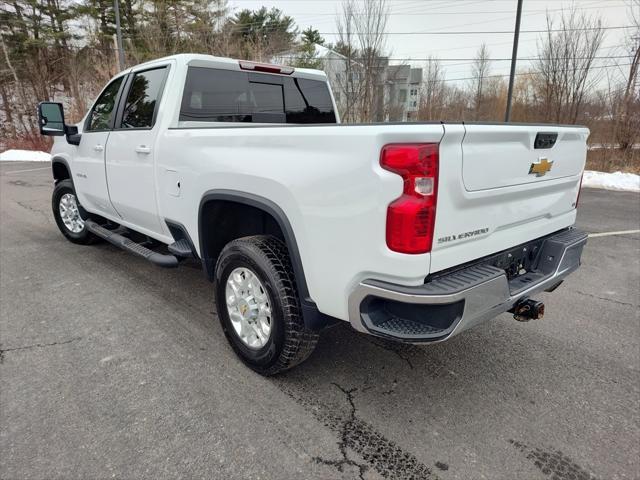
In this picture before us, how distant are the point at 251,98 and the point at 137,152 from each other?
1101 mm

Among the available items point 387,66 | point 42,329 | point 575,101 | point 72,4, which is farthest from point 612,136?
point 72,4

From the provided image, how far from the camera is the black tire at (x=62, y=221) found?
5.36 m

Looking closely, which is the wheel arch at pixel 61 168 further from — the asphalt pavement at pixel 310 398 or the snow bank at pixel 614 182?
the snow bank at pixel 614 182

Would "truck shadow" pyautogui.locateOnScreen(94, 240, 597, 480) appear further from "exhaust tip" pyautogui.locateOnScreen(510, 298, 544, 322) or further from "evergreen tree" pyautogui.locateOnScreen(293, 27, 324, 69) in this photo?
"evergreen tree" pyautogui.locateOnScreen(293, 27, 324, 69)

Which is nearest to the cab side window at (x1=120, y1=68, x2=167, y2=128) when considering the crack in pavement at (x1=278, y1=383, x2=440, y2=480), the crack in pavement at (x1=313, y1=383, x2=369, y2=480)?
the crack in pavement at (x1=278, y1=383, x2=440, y2=480)

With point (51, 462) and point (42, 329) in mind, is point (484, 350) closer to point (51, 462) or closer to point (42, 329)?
point (51, 462)

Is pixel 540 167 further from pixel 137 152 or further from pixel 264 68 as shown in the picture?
pixel 137 152

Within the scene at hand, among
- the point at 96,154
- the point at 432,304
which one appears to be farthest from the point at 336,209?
the point at 96,154

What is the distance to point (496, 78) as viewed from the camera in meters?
28.3

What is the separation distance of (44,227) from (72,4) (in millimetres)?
28526

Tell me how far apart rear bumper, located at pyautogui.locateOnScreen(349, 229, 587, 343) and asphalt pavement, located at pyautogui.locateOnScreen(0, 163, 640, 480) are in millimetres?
686

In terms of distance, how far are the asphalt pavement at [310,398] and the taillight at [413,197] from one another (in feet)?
3.69

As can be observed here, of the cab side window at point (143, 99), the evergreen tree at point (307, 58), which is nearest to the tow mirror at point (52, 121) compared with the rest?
the cab side window at point (143, 99)

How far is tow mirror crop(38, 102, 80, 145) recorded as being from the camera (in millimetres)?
4691
